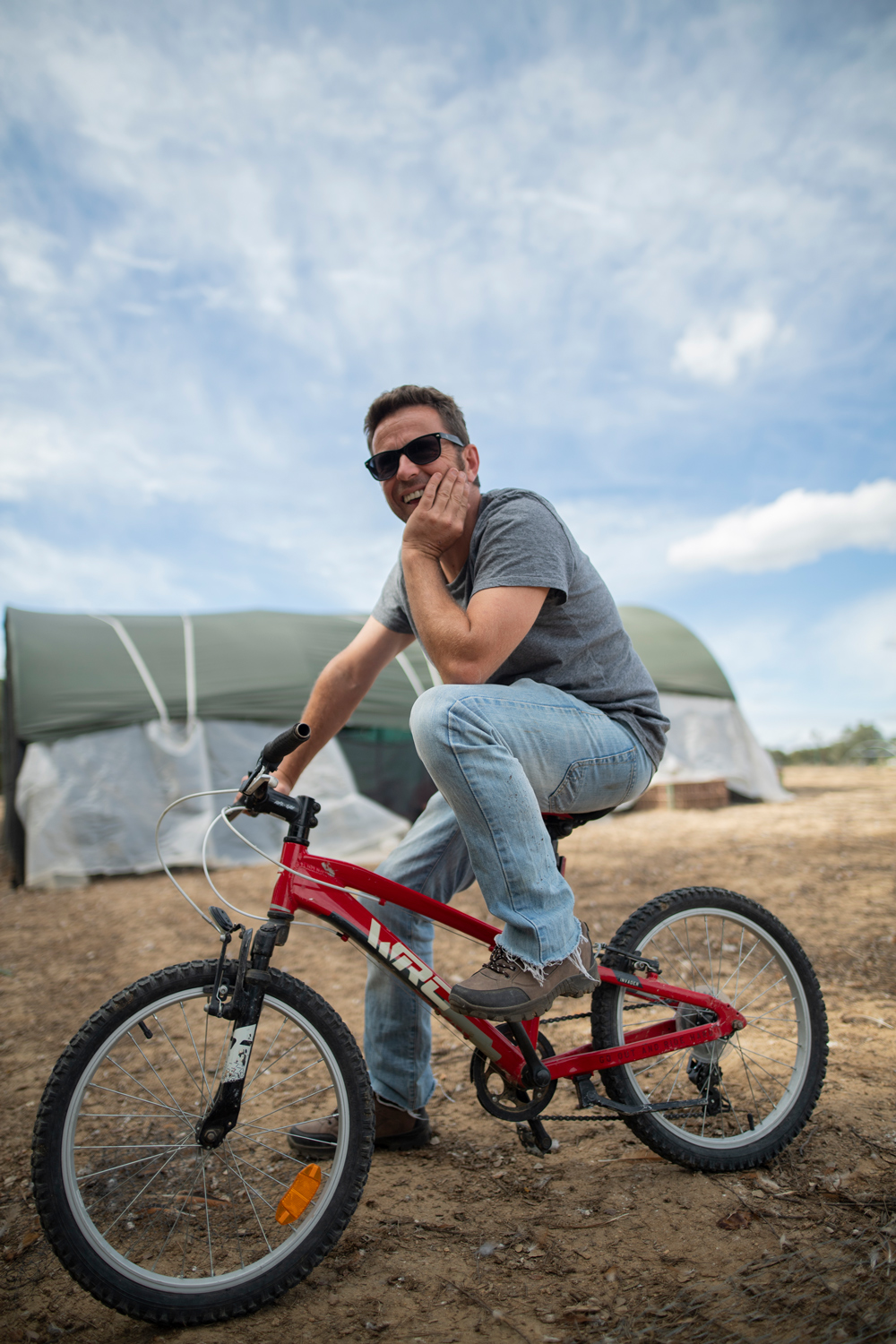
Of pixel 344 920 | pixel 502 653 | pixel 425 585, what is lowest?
pixel 344 920

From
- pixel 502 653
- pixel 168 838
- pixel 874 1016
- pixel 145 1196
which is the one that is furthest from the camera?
pixel 168 838

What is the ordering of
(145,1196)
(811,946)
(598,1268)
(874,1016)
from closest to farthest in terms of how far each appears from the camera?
(598,1268) < (145,1196) < (874,1016) < (811,946)

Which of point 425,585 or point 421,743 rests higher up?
point 425,585

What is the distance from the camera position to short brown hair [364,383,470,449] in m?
2.24

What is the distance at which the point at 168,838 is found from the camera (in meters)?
7.70

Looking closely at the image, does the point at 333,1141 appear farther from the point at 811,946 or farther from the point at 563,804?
the point at 811,946

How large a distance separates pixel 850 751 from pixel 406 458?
60.0 ft

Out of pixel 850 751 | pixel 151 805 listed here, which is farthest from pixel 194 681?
pixel 850 751

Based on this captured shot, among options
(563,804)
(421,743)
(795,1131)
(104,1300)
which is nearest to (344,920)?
(421,743)

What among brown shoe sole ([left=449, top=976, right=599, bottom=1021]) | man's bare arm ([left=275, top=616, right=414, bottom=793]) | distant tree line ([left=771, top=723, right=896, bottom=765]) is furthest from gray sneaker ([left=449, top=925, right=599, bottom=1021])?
distant tree line ([left=771, top=723, right=896, bottom=765])

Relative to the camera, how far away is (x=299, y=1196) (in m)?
1.73

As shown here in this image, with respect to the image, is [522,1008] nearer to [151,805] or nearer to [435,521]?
[435,521]

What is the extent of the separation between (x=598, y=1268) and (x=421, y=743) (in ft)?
4.00

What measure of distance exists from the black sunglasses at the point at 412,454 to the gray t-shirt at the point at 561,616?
20 centimetres
